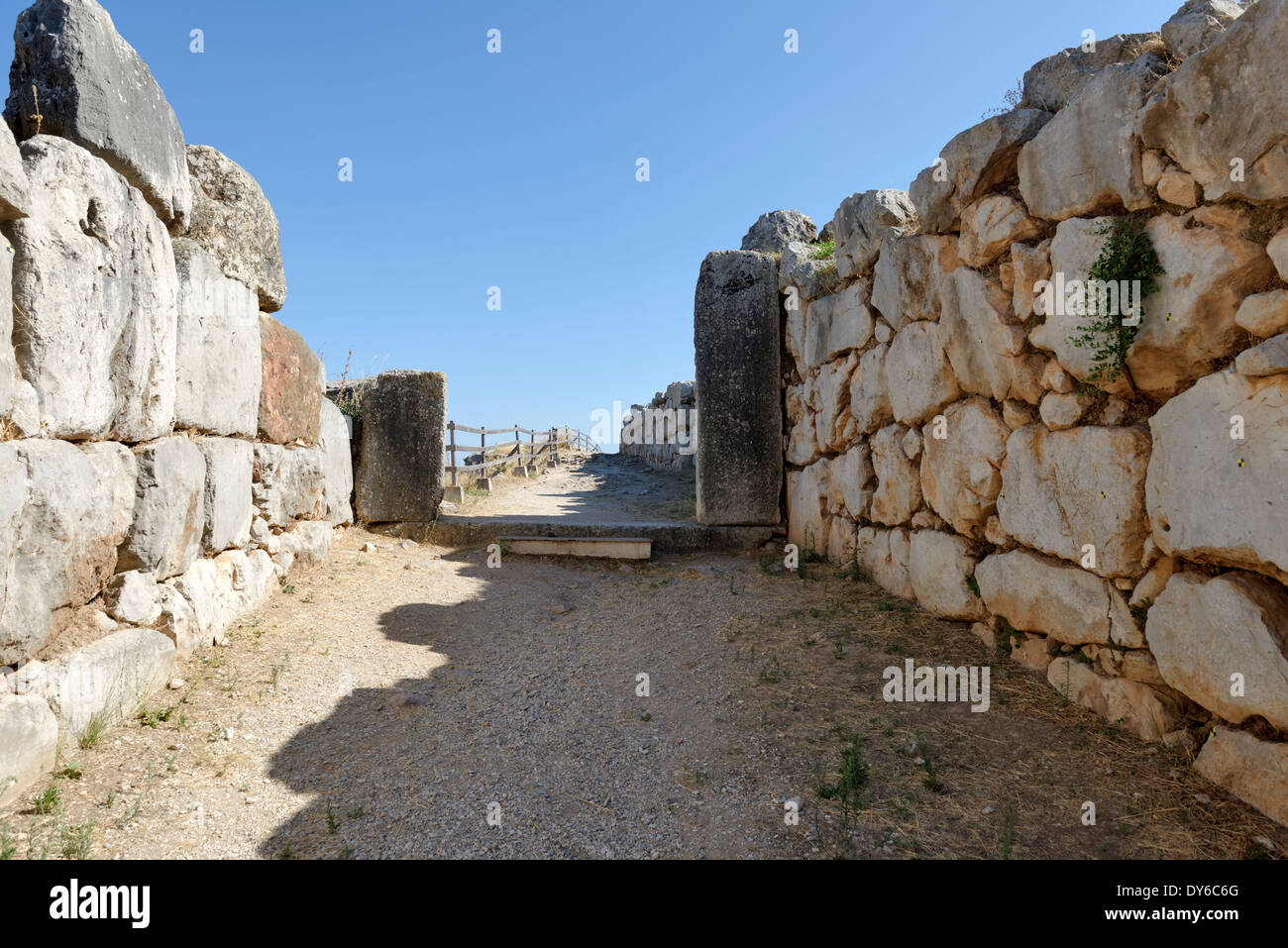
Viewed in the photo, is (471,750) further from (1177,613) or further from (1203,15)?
(1203,15)

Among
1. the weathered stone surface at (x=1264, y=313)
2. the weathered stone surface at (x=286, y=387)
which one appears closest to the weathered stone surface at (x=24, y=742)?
the weathered stone surface at (x=286, y=387)

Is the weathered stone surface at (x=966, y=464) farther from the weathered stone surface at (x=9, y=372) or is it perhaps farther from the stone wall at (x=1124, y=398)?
the weathered stone surface at (x=9, y=372)

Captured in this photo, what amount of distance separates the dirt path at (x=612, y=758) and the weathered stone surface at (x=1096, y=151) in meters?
2.13

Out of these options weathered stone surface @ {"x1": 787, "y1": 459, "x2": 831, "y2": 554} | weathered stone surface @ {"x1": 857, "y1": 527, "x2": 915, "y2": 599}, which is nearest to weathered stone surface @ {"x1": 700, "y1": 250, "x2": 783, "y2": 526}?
weathered stone surface @ {"x1": 787, "y1": 459, "x2": 831, "y2": 554}

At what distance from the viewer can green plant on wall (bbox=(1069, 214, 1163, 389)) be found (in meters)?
2.67

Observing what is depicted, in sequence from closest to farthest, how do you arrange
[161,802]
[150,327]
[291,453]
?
[161,802], [150,327], [291,453]

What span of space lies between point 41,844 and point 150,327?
2195mm

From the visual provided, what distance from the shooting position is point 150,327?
3309 millimetres

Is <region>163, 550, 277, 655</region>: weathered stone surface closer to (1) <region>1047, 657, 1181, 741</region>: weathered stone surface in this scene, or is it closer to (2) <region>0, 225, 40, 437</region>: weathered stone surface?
(2) <region>0, 225, 40, 437</region>: weathered stone surface

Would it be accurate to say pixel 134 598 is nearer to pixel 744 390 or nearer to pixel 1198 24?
pixel 1198 24

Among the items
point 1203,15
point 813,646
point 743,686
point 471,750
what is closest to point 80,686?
point 471,750

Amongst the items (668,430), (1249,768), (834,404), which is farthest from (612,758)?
(668,430)

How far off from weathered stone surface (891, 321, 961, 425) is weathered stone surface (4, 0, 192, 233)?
13.7 ft

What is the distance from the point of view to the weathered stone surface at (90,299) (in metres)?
2.59
